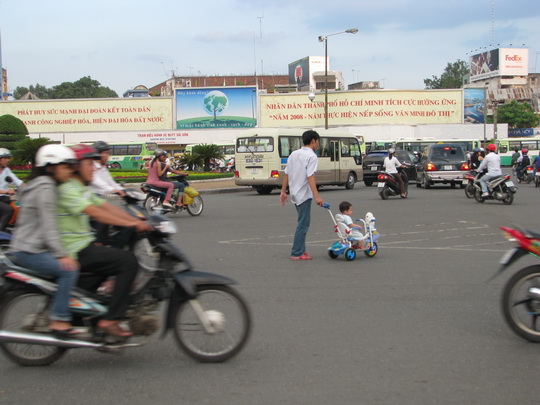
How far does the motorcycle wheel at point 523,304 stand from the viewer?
5020 millimetres

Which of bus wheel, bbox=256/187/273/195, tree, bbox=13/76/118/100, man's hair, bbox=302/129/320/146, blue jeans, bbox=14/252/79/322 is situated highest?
tree, bbox=13/76/118/100

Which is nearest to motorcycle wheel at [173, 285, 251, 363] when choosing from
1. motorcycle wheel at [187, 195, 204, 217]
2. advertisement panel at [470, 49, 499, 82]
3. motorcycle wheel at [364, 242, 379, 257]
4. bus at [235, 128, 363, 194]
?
motorcycle wheel at [364, 242, 379, 257]

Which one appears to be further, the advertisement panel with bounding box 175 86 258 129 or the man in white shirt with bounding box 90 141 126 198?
the advertisement panel with bounding box 175 86 258 129

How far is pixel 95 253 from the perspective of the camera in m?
4.44

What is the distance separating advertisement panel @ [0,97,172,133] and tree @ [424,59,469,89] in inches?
2953

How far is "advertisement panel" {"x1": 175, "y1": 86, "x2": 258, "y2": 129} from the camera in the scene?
6519 centimetres

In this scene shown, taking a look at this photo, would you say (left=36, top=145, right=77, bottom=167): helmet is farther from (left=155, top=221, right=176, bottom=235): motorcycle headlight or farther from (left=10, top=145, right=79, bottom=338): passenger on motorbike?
(left=155, top=221, right=176, bottom=235): motorcycle headlight

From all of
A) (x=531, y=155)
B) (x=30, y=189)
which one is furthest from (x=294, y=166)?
(x=531, y=155)

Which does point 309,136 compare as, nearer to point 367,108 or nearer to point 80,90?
point 367,108

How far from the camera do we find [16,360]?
4.66m

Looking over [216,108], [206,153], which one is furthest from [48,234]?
[216,108]

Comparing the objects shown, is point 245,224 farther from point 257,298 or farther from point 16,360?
point 16,360

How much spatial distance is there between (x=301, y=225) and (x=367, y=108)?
57.1 m

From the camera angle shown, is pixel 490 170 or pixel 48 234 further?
pixel 490 170
